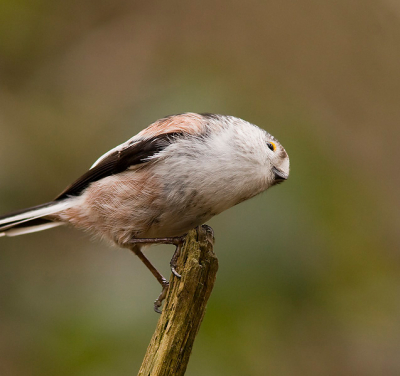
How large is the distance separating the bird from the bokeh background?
508 millimetres

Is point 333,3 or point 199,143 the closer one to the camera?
point 199,143

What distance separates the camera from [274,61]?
5.03 meters

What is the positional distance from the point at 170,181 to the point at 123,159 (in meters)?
0.43

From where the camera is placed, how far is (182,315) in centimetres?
249

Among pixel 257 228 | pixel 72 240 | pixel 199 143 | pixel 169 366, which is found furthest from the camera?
pixel 72 240

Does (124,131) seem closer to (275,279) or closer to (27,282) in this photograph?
(27,282)

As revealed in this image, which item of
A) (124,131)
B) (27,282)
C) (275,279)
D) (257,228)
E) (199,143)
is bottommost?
(275,279)

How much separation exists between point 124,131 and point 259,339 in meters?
1.88

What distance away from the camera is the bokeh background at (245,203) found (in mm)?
3588

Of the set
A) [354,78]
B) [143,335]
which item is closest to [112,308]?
[143,335]

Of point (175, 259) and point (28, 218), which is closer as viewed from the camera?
point (175, 259)

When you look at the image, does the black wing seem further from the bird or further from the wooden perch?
the wooden perch

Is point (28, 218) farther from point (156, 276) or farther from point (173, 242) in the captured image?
point (173, 242)

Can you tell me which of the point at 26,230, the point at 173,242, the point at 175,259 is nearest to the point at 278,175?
the point at 173,242
